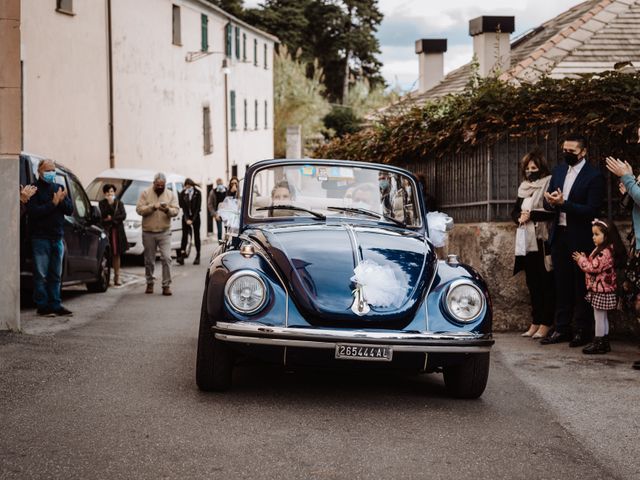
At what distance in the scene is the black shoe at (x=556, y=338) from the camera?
10.2m

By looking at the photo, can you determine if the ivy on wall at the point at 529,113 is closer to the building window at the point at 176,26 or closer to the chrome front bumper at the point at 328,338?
the chrome front bumper at the point at 328,338

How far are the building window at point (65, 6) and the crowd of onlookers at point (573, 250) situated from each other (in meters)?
16.8

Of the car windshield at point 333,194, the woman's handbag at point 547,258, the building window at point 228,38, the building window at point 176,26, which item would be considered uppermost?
the building window at point 228,38

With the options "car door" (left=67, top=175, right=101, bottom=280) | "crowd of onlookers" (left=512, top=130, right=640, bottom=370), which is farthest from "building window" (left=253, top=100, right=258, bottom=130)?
"crowd of onlookers" (left=512, top=130, right=640, bottom=370)

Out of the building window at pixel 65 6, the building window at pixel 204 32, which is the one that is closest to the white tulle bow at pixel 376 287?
the building window at pixel 65 6

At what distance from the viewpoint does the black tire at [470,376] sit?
23.5ft

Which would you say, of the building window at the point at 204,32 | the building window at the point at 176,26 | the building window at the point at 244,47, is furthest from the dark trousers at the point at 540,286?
the building window at the point at 244,47

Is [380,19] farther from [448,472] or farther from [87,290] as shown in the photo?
[448,472]

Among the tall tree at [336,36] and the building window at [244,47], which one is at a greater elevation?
the tall tree at [336,36]

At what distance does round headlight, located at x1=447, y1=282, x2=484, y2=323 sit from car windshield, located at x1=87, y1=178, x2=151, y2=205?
1637cm

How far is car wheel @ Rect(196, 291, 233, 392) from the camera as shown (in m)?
7.02

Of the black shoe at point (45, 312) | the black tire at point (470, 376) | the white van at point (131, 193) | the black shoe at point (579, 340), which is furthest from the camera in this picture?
the white van at point (131, 193)

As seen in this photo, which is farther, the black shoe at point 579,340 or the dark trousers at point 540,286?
the dark trousers at point 540,286

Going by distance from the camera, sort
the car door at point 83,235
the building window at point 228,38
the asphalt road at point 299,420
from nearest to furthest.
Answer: the asphalt road at point 299,420 < the car door at point 83,235 < the building window at point 228,38
